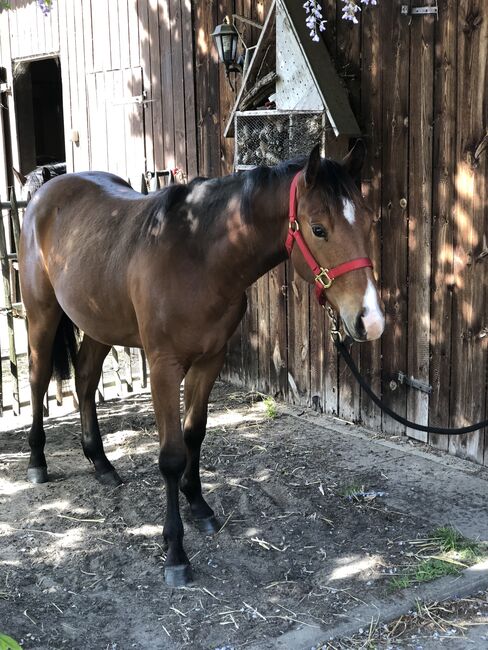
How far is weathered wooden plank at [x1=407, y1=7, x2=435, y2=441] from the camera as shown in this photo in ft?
13.6

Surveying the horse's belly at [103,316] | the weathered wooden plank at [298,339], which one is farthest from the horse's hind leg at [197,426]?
the weathered wooden plank at [298,339]

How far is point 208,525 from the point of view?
3531mm

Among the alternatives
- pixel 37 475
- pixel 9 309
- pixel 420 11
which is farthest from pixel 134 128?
pixel 37 475

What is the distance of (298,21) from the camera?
14.7 ft

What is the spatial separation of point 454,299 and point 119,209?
76.3 inches

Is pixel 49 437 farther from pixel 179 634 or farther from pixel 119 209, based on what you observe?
pixel 179 634

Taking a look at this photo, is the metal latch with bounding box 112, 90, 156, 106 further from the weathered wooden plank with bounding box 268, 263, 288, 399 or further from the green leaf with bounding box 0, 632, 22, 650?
the green leaf with bounding box 0, 632, 22, 650

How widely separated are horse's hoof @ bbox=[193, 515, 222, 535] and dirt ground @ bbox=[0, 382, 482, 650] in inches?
1.3

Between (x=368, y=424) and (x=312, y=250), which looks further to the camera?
(x=368, y=424)

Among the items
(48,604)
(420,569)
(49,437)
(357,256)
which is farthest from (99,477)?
(357,256)

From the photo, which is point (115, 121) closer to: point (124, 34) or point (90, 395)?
point (124, 34)

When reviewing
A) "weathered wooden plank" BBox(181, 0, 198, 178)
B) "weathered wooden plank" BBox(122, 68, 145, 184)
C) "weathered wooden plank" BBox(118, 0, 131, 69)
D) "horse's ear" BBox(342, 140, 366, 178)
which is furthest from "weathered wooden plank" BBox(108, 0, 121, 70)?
"horse's ear" BBox(342, 140, 366, 178)

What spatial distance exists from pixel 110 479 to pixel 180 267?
1.56 m

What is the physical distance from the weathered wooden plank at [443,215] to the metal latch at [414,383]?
4 cm
